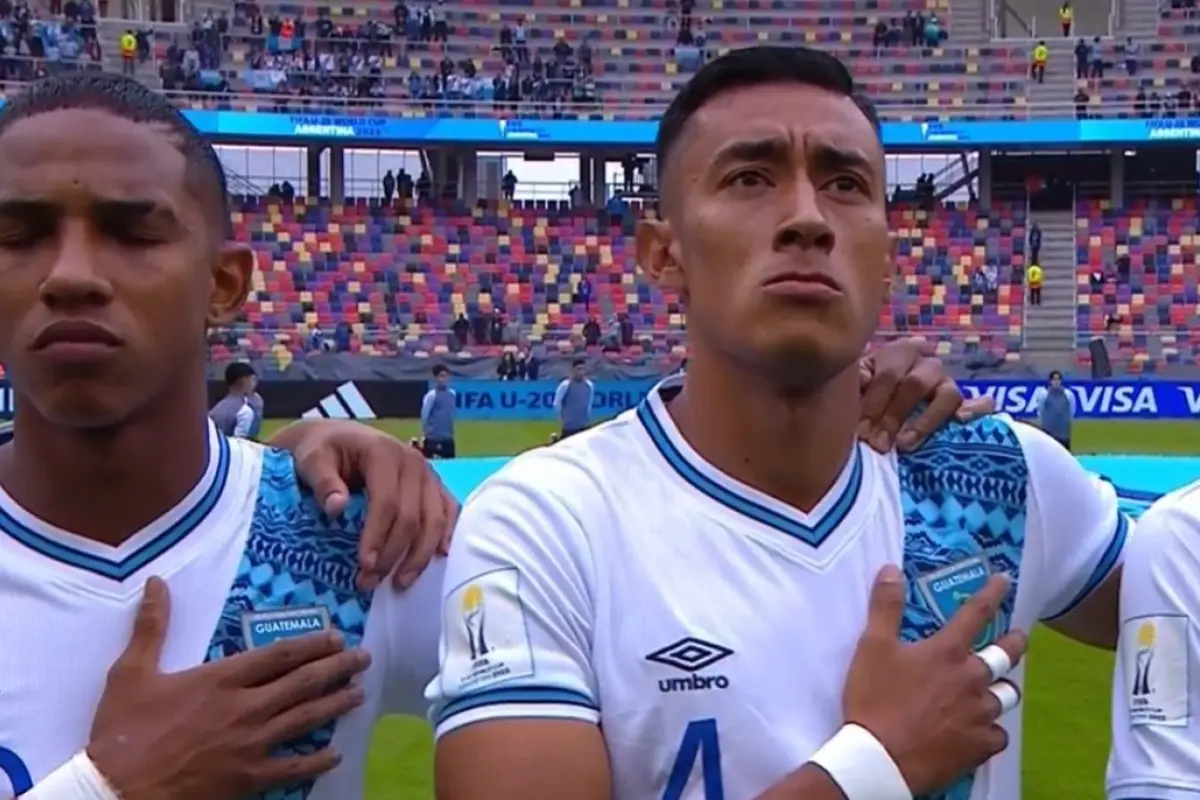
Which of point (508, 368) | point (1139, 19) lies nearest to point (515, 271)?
point (508, 368)

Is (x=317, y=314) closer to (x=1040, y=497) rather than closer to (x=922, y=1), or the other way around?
(x=922, y=1)

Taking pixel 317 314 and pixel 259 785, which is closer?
pixel 259 785

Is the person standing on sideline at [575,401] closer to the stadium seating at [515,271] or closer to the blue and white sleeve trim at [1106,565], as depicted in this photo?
the stadium seating at [515,271]

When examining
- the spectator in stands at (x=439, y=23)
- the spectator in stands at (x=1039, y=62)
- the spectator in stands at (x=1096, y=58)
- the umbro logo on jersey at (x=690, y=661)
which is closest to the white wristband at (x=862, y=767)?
the umbro logo on jersey at (x=690, y=661)

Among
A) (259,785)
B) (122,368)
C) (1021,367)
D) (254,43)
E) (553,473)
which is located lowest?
(1021,367)

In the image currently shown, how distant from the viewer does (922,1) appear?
129ft

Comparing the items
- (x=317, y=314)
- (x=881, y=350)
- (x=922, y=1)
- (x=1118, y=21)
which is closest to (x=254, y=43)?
(x=317, y=314)

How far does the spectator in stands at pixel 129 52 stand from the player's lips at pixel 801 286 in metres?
33.4

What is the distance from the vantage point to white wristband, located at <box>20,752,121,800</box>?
2.11m

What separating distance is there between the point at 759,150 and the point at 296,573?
42.6 inches

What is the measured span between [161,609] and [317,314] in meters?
29.8

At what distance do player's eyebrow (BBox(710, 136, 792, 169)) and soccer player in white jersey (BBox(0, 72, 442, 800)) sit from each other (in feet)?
2.98

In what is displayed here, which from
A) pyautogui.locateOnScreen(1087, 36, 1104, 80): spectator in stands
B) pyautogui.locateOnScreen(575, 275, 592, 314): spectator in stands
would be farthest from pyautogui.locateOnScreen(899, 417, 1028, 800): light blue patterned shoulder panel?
pyautogui.locateOnScreen(1087, 36, 1104, 80): spectator in stands

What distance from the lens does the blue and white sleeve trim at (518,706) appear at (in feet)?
6.95
